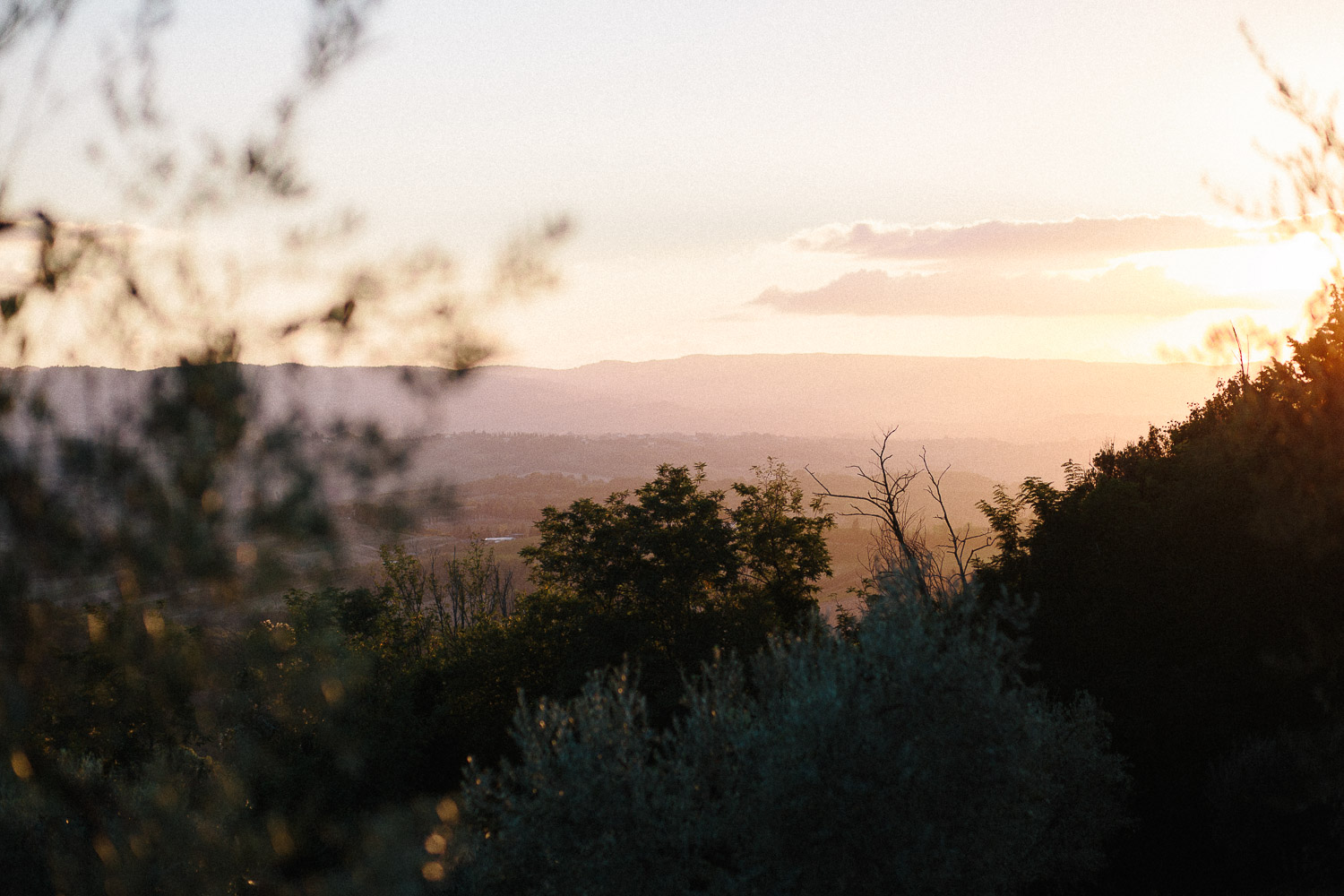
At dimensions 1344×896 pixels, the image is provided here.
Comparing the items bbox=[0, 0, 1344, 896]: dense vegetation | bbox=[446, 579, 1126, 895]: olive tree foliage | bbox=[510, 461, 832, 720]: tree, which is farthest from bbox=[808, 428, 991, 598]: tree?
bbox=[510, 461, 832, 720]: tree

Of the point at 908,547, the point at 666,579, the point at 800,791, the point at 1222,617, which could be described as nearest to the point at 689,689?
the point at 800,791

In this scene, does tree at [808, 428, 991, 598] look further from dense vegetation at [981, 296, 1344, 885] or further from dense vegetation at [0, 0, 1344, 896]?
dense vegetation at [981, 296, 1344, 885]

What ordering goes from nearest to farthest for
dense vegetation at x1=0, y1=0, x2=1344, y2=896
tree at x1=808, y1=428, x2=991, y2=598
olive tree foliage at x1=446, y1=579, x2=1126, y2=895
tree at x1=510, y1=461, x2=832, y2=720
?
dense vegetation at x1=0, y1=0, x2=1344, y2=896, olive tree foliage at x1=446, y1=579, x2=1126, y2=895, tree at x1=808, y1=428, x2=991, y2=598, tree at x1=510, y1=461, x2=832, y2=720

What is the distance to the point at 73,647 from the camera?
7895mm

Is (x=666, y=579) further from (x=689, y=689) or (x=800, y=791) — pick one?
(x=800, y=791)

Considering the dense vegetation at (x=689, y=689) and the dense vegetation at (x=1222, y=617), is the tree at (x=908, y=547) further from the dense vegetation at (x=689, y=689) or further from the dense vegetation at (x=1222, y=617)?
the dense vegetation at (x=1222, y=617)

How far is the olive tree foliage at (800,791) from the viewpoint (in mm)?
9414

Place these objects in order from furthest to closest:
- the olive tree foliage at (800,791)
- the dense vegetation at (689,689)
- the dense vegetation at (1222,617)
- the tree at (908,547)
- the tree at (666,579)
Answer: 1. the tree at (666,579)
2. the dense vegetation at (1222,617)
3. the tree at (908,547)
4. the olive tree foliage at (800,791)
5. the dense vegetation at (689,689)

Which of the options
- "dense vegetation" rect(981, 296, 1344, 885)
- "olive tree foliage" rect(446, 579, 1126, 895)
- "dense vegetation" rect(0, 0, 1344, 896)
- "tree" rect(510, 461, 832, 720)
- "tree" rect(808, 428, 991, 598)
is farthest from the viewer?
"tree" rect(510, 461, 832, 720)

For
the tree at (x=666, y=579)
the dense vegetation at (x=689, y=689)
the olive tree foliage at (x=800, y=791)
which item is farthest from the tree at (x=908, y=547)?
the tree at (x=666, y=579)

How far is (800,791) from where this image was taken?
9391 millimetres

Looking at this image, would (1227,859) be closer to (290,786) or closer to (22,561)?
(22,561)

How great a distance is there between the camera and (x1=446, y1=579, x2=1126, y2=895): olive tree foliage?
371 inches

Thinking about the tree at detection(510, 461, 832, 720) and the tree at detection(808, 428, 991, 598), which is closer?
the tree at detection(808, 428, 991, 598)
